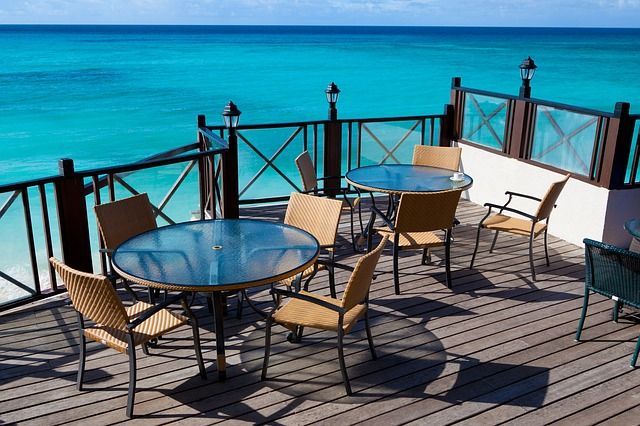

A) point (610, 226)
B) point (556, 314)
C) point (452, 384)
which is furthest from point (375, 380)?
point (610, 226)

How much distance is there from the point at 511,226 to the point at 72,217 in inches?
131

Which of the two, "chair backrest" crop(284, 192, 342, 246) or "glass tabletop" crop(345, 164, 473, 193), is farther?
"glass tabletop" crop(345, 164, 473, 193)

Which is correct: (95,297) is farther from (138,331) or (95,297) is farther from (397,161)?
(397,161)

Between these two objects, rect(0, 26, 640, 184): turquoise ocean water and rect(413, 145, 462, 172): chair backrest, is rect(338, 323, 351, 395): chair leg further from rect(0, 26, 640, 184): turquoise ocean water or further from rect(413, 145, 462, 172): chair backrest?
rect(0, 26, 640, 184): turquoise ocean water

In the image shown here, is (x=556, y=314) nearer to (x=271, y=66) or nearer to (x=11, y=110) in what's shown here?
(x=11, y=110)

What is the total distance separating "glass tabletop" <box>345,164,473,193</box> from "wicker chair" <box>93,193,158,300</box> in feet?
5.98

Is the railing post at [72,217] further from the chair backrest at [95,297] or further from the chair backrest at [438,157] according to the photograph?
the chair backrest at [438,157]

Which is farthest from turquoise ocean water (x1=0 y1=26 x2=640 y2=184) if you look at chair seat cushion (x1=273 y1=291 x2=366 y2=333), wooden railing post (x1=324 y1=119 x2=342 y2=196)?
chair seat cushion (x1=273 y1=291 x2=366 y2=333)

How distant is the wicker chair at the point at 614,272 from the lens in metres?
3.24

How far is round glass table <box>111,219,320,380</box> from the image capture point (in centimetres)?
302

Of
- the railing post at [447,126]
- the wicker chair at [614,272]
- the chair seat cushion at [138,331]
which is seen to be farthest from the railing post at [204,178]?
the railing post at [447,126]

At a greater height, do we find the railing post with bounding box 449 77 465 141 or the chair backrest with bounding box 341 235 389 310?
the railing post with bounding box 449 77 465 141

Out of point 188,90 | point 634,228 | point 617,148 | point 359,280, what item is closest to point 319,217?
point 359,280

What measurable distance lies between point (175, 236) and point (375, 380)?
1449 mm
